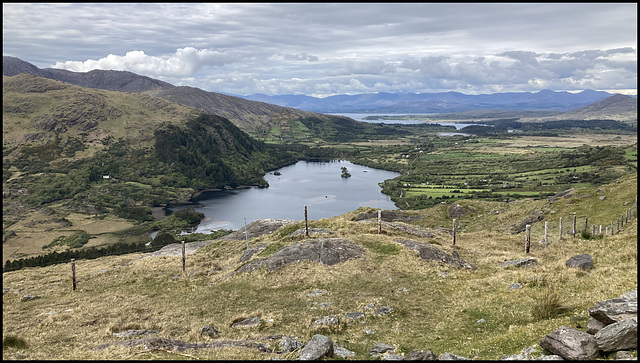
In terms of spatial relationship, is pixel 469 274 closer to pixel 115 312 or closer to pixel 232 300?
pixel 232 300

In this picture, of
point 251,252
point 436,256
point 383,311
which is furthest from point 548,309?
point 251,252

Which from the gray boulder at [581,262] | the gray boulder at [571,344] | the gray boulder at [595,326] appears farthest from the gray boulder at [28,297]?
the gray boulder at [581,262]

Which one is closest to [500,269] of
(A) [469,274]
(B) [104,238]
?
(A) [469,274]

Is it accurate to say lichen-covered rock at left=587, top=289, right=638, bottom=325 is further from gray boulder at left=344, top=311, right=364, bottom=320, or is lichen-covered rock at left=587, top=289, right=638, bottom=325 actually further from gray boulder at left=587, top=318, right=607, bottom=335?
gray boulder at left=344, top=311, right=364, bottom=320

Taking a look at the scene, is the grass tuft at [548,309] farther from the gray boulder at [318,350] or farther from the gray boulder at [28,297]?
the gray boulder at [28,297]

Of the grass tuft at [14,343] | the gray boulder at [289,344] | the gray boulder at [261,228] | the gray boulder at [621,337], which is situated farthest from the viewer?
the gray boulder at [261,228]

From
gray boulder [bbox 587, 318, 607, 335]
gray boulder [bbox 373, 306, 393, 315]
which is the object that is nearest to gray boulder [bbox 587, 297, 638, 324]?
gray boulder [bbox 587, 318, 607, 335]

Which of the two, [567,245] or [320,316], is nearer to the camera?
[320,316]
